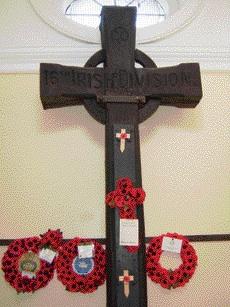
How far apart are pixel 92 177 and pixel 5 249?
81cm

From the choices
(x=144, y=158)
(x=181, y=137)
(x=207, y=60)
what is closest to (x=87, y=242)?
(x=144, y=158)

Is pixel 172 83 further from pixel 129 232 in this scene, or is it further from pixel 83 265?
pixel 83 265

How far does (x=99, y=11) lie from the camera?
13.2 feet

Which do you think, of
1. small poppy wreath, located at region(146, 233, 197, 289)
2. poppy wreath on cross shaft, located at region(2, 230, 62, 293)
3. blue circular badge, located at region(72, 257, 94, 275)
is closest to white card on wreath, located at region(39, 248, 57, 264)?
poppy wreath on cross shaft, located at region(2, 230, 62, 293)

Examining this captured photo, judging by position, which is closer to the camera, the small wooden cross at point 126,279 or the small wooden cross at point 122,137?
the small wooden cross at point 126,279

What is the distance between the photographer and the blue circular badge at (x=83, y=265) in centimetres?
287

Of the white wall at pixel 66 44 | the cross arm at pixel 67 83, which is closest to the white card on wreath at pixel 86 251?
the cross arm at pixel 67 83

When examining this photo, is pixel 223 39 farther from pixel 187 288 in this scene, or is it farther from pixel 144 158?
pixel 187 288

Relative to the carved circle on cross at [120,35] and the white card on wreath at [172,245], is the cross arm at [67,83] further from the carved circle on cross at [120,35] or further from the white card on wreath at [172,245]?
the white card on wreath at [172,245]

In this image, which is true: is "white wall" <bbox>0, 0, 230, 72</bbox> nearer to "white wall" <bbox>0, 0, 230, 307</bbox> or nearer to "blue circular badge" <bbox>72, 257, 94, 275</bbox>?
"white wall" <bbox>0, 0, 230, 307</bbox>

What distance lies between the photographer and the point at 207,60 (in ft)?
11.7

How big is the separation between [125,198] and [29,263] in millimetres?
802

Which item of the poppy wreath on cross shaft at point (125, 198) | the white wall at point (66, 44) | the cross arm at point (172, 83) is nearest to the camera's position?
the poppy wreath on cross shaft at point (125, 198)

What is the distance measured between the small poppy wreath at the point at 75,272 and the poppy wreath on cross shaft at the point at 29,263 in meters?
0.08
